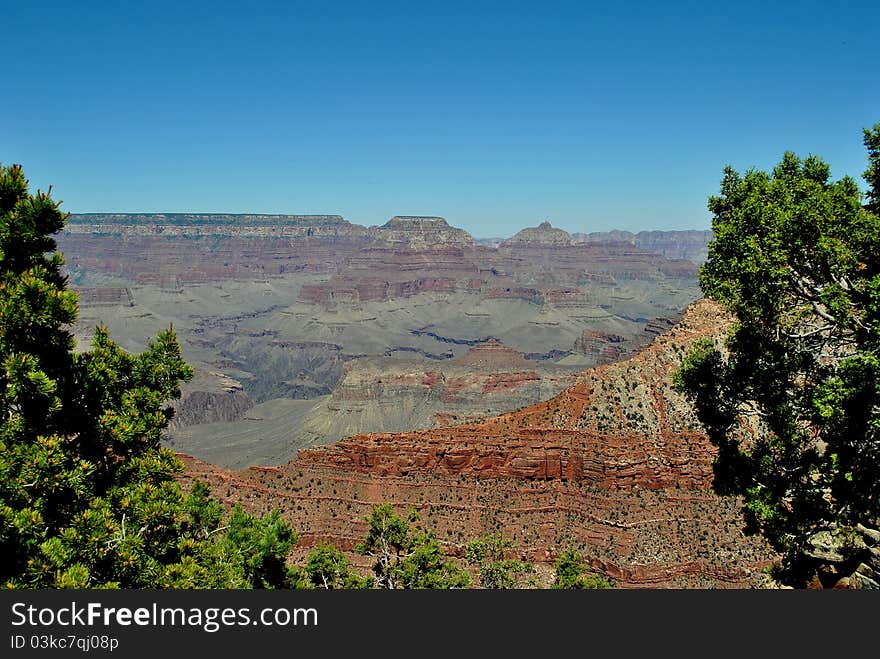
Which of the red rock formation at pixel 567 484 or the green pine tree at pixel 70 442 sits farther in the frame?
the red rock formation at pixel 567 484

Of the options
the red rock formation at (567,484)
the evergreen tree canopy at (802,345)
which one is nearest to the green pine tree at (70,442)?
the evergreen tree canopy at (802,345)

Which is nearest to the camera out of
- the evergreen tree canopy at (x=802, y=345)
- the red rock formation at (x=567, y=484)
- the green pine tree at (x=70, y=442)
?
the green pine tree at (x=70, y=442)

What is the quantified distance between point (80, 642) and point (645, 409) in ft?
135

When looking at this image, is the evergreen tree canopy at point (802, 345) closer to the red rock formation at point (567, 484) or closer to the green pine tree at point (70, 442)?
the green pine tree at point (70, 442)

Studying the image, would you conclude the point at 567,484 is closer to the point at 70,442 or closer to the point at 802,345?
the point at 802,345

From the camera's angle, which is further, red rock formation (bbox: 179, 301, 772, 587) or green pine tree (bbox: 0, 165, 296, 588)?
red rock formation (bbox: 179, 301, 772, 587)

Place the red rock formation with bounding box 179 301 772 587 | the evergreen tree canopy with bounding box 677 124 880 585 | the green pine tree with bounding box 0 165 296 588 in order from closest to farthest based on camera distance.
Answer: the green pine tree with bounding box 0 165 296 588 → the evergreen tree canopy with bounding box 677 124 880 585 → the red rock formation with bounding box 179 301 772 587

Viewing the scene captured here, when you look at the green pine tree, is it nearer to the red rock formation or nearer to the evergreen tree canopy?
the evergreen tree canopy

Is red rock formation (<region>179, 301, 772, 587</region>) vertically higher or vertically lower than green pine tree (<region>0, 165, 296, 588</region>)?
lower

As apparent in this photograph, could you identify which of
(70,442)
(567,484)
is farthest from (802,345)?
(567,484)

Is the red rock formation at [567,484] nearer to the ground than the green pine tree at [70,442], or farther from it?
nearer to the ground

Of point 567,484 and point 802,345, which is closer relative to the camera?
point 802,345

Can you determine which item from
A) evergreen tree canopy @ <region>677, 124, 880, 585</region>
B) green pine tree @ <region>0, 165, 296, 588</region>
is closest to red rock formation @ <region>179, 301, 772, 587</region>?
evergreen tree canopy @ <region>677, 124, 880, 585</region>

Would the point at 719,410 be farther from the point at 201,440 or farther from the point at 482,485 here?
the point at 201,440
